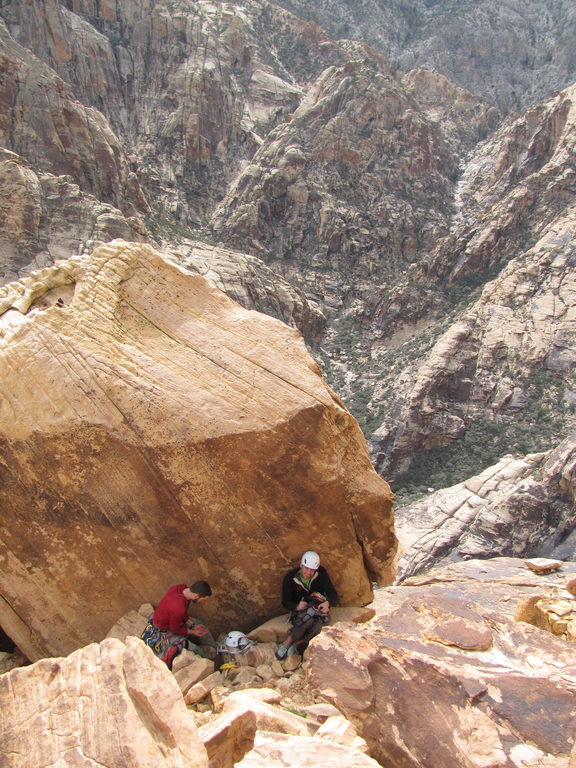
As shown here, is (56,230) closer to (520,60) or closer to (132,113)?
(132,113)

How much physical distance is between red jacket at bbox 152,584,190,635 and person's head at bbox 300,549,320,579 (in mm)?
1479

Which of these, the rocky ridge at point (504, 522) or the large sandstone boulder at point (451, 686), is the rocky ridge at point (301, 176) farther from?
the large sandstone boulder at point (451, 686)

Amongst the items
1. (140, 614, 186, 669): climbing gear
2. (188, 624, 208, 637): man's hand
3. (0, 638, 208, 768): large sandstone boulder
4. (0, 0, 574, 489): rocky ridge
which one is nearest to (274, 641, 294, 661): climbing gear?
(188, 624, 208, 637): man's hand

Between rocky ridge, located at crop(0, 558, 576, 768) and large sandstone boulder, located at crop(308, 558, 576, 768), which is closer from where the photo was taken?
rocky ridge, located at crop(0, 558, 576, 768)

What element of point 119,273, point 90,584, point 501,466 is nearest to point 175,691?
point 90,584

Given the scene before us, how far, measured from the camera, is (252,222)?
50.8 metres

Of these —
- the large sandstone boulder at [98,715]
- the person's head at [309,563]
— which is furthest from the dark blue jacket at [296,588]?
the large sandstone boulder at [98,715]

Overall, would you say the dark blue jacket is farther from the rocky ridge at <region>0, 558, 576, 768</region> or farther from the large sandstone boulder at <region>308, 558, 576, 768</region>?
the large sandstone boulder at <region>308, 558, 576, 768</region>

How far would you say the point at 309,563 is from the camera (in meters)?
6.21

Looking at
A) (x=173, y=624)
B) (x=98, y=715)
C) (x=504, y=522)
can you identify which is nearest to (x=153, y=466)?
(x=173, y=624)

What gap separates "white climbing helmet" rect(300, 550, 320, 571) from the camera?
6215 mm

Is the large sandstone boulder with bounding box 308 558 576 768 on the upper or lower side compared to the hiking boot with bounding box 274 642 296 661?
lower

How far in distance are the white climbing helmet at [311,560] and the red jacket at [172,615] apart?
4.93 ft

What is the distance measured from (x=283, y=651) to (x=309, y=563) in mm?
1036
